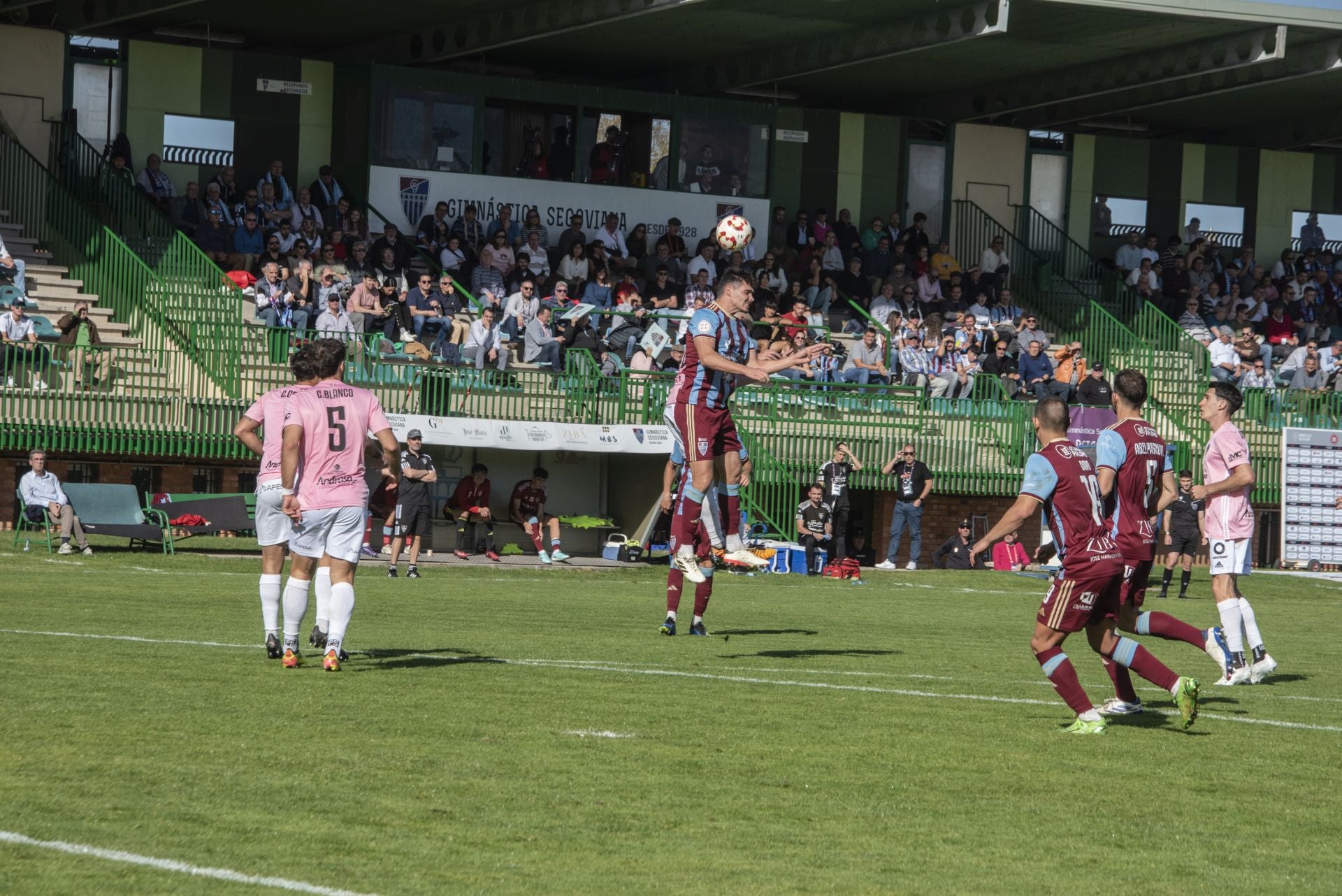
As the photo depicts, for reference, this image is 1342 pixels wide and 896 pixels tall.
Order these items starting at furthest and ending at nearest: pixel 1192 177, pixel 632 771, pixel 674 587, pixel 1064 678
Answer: pixel 1192 177 → pixel 674 587 → pixel 1064 678 → pixel 632 771

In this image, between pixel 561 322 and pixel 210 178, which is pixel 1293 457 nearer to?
pixel 561 322

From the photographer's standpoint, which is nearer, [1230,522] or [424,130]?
[1230,522]

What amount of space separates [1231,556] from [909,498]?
16072 millimetres

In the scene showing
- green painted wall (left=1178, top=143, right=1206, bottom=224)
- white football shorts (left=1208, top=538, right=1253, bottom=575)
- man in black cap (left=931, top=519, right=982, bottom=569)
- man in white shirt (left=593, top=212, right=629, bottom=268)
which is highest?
green painted wall (left=1178, top=143, right=1206, bottom=224)

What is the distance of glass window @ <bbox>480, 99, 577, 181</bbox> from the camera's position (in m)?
36.2

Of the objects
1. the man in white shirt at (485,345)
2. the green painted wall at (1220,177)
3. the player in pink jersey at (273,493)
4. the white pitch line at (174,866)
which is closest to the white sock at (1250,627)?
the player in pink jersey at (273,493)

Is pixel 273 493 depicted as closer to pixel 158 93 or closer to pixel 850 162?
pixel 158 93

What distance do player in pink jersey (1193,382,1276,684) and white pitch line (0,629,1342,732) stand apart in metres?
1.64

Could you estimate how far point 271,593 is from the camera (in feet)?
36.0

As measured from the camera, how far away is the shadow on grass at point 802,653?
1262 centimetres

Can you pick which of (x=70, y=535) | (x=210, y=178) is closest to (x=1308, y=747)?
(x=70, y=535)

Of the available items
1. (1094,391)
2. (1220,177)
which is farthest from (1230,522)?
(1220,177)

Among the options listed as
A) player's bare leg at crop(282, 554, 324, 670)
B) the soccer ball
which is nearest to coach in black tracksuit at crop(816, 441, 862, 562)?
the soccer ball

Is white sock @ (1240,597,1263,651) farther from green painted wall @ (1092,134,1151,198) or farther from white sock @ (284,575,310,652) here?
green painted wall @ (1092,134,1151,198)
